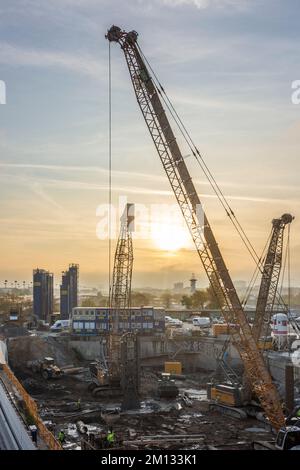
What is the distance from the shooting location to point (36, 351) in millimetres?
68188

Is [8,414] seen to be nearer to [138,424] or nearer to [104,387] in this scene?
[138,424]

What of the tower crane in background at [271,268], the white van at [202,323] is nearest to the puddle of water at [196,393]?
the tower crane in background at [271,268]

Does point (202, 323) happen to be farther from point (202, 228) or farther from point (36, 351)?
point (202, 228)

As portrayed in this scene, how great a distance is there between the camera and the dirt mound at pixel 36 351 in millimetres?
66875

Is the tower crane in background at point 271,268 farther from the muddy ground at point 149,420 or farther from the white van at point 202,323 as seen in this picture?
the white van at point 202,323

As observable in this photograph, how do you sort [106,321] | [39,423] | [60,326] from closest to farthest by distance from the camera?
[39,423] < [106,321] < [60,326]

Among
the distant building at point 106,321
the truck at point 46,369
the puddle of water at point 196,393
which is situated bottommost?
the puddle of water at point 196,393

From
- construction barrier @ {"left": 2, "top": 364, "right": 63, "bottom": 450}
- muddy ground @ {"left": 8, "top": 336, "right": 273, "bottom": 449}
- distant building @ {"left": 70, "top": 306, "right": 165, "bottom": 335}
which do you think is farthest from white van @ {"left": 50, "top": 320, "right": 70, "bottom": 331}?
construction barrier @ {"left": 2, "top": 364, "right": 63, "bottom": 450}

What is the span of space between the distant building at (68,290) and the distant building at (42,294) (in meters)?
2.52

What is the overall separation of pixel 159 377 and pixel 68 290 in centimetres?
3614

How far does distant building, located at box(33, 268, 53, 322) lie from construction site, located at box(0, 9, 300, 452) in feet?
68.2

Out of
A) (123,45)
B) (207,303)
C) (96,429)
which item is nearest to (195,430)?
(96,429)

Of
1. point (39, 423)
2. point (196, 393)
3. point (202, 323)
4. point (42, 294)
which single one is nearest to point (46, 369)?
point (196, 393)

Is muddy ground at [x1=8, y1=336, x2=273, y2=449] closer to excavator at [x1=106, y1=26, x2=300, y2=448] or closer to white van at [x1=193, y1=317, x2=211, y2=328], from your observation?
excavator at [x1=106, y1=26, x2=300, y2=448]
